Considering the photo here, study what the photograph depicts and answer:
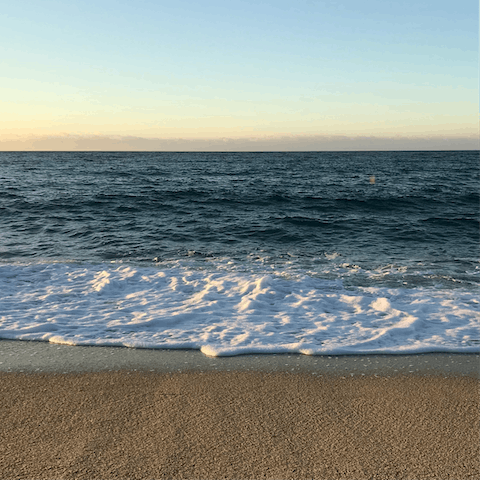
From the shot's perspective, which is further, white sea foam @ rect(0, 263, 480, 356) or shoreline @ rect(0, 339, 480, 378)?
white sea foam @ rect(0, 263, 480, 356)

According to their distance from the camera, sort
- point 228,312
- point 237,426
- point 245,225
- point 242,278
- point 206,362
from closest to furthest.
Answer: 1. point 237,426
2. point 206,362
3. point 228,312
4. point 242,278
5. point 245,225

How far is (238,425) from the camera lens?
3.14 metres

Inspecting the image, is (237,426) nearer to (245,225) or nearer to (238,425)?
(238,425)

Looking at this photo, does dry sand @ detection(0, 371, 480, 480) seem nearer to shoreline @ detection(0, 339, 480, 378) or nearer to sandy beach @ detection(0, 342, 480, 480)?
sandy beach @ detection(0, 342, 480, 480)

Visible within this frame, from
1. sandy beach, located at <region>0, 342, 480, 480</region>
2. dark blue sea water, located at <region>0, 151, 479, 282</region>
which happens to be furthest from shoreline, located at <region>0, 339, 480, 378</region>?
dark blue sea water, located at <region>0, 151, 479, 282</region>

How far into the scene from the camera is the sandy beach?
106 inches

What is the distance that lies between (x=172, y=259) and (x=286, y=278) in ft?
9.63

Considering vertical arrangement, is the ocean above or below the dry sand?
above

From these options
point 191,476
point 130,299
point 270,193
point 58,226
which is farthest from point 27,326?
point 270,193

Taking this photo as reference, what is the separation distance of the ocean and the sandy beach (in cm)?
78

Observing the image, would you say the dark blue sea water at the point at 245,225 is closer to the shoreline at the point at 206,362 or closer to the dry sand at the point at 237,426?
the shoreline at the point at 206,362

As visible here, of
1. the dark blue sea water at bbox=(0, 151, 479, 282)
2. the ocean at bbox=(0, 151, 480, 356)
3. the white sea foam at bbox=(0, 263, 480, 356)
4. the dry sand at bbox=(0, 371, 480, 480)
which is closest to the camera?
the dry sand at bbox=(0, 371, 480, 480)

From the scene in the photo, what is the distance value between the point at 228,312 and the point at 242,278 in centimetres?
175

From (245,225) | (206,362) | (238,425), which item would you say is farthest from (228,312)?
(245,225)
